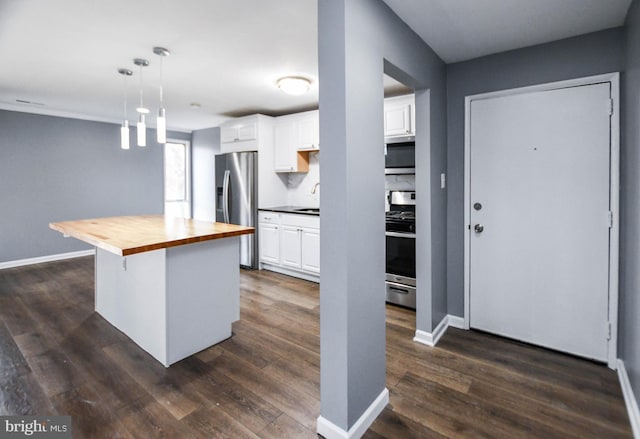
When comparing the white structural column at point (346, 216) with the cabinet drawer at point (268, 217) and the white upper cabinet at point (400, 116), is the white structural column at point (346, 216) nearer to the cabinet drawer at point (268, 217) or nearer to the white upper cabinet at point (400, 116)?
the white upper cabinet at point (400, 116)


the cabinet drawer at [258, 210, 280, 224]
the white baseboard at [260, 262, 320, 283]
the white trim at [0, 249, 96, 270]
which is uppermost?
the cabinet drawer at [258, 210, 280, 224]

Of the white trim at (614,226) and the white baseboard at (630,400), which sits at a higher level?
the white trim at (614,226)

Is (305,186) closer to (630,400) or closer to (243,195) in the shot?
(243,195)

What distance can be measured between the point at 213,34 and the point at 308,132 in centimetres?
214

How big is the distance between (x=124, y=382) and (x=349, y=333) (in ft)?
5.10

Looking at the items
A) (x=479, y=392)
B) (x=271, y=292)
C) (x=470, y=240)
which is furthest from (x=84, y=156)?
(x=479, y=392)

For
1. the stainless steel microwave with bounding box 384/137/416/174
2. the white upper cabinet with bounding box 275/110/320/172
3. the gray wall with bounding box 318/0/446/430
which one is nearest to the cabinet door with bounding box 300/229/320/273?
the white upper cabinet with bounding box 275/110/320/172

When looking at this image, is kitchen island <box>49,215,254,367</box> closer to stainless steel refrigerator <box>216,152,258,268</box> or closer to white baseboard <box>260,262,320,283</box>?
white baseboard <box>260,262,320,283</box>

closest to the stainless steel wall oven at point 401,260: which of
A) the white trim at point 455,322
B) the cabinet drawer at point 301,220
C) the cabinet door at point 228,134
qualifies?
the white trim at point 455,322

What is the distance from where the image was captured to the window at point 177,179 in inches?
257

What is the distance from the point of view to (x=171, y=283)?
2.24m

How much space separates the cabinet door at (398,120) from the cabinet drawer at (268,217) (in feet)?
6.44

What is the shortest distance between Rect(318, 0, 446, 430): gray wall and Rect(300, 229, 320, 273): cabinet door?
2.27 meters

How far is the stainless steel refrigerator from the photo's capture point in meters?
4.79
